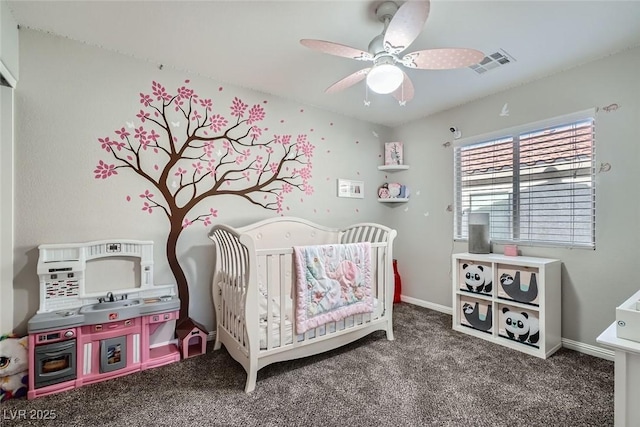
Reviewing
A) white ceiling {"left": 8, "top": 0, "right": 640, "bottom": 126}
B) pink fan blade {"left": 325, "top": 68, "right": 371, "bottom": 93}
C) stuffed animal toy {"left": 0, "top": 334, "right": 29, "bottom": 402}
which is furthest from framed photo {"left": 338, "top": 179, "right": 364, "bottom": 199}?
stuffed animal toy {"left": 0, "top": 334, "right": 29, "bottom": 402}

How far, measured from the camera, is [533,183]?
8.42 ft

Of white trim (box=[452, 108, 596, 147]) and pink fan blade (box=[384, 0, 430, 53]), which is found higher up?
pink fan blade (box=[384, 0, 430, 53])

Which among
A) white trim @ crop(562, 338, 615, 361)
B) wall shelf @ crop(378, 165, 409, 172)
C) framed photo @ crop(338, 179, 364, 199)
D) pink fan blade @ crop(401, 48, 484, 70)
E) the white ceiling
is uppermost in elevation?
the white ceiling

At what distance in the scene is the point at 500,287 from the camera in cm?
244

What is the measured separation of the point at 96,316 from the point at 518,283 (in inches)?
120

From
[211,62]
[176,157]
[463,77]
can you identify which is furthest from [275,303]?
[463,77]

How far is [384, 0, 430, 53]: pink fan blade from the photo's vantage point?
4.02 ft

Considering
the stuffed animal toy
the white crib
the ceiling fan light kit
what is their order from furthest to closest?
the white crib → the stuffed animal toy → the ceiling fan light kit

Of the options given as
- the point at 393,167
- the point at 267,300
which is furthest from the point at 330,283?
the point at 393,167

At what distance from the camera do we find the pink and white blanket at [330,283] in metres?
1.94

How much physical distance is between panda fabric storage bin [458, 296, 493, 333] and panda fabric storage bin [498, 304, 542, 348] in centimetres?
9

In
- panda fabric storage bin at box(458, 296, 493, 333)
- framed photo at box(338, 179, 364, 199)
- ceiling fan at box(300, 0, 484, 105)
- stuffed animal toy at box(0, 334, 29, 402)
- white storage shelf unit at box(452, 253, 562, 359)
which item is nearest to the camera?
ceiling fan at box(300, 0, 484, 105)

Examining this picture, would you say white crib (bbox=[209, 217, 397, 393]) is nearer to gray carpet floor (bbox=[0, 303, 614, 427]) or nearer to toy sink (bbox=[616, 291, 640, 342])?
gray carpet floor (bbox=[0, 303, 614, 427])

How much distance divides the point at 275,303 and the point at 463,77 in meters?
2.42
